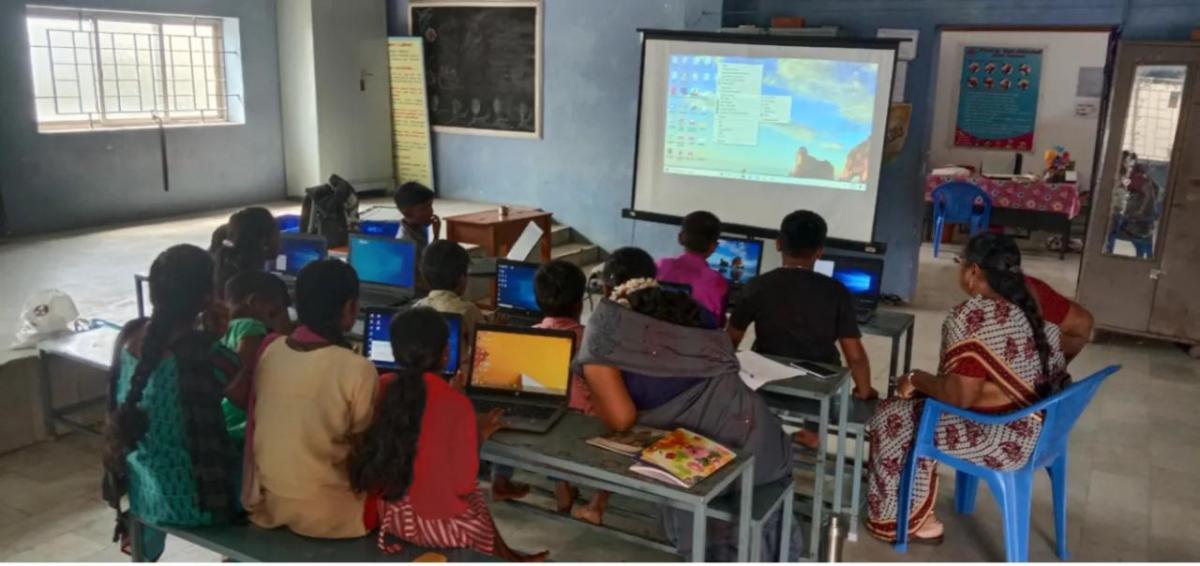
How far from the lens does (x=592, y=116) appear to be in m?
7.61

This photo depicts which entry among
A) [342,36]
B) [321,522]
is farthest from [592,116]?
[321,522]

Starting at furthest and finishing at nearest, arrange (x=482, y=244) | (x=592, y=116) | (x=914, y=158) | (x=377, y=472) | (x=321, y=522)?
(x=592, y=116)
(x=914, y=158)
(x=482, y=244)
(x=321, y=522)
(x=377, y=472)

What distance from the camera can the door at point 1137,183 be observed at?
17.9 ft

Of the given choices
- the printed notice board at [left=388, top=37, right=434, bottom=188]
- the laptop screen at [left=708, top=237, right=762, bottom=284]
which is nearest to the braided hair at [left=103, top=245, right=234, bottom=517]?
the laptop screen at [left=708, top=237, right=762, bottom=284]

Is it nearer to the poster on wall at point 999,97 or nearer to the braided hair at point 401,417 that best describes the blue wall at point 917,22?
the poster on wall at point 999,97

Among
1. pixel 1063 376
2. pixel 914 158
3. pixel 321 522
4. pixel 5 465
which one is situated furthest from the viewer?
pixel 914 158

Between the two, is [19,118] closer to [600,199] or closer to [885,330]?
[600,199]

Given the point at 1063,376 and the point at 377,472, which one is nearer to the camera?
the point at 377,472

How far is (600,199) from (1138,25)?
4.01 meters

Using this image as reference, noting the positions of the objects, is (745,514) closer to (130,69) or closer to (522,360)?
(522,360)

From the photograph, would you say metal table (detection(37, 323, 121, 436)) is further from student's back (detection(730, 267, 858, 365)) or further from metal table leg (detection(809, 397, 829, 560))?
metal table leg (detection(809, 397, 829, 560))

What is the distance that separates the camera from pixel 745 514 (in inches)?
95.9

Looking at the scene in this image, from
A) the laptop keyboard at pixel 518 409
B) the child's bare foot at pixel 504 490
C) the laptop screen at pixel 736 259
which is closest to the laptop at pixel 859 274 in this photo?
the laptop screen at pixel 736 259

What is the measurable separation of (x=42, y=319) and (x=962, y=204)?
302 inches
